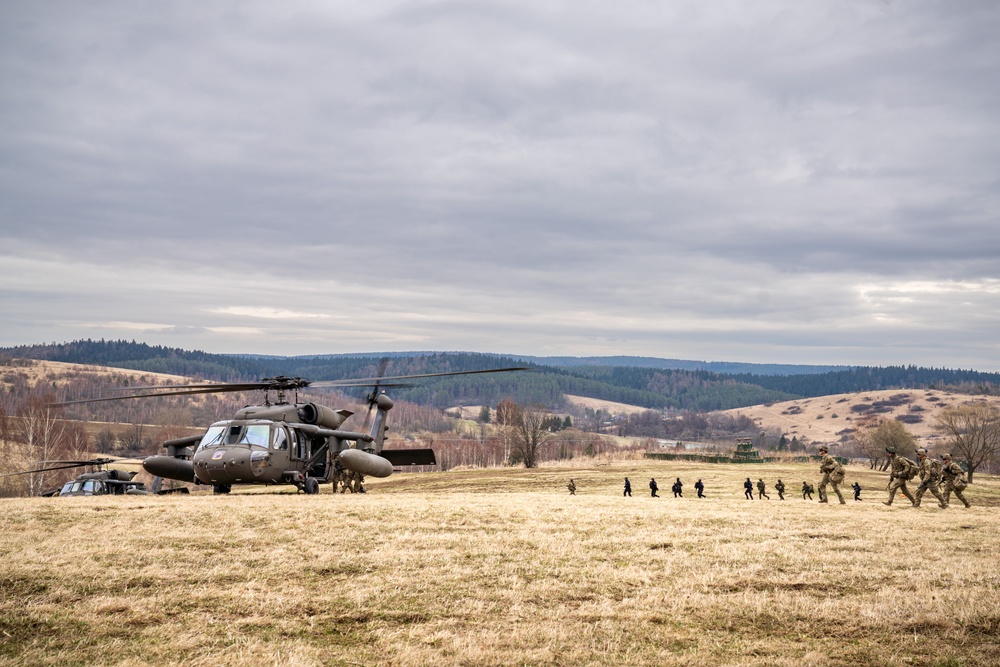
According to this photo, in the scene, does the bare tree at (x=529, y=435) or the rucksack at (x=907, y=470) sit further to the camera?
the bare tree at (x=529, y=435)

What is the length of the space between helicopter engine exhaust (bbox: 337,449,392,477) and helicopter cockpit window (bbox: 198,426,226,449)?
4074 millimetres

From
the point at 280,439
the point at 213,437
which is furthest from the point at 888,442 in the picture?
the point at 213,437

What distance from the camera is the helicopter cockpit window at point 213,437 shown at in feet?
83.7

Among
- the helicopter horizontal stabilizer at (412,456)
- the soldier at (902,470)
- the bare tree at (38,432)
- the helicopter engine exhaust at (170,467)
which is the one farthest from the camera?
the bare tree at (38,432)

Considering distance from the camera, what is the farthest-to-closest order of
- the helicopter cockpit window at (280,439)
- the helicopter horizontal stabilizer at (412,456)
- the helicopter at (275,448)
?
the helicopter horizontal stabilizer at (412,456)
the helicopter cockpit window at (280,439)
the helicopter at (275,448)

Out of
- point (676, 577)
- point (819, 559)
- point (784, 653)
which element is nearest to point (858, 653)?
point (784, 653)

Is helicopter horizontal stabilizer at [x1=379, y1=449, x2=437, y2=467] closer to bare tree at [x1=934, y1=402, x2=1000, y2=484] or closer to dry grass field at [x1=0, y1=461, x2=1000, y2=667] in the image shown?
dry grass field at [x1=0, y1=461, x2=1000, y2=667]

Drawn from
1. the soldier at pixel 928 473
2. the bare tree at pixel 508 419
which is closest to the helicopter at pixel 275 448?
the soldier at pixel 928 473

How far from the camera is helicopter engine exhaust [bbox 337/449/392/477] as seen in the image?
88.4 ft

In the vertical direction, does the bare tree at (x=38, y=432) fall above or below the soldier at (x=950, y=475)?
below

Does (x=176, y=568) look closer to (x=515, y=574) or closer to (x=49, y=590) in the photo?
(x=49, y=590)

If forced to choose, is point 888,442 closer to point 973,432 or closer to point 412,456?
point 973,432

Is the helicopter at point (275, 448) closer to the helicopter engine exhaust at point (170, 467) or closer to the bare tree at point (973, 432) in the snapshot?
the helicopter engine exhaust at point (170, 467)

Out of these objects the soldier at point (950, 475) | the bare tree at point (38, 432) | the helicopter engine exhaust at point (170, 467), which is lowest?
the bare tree at point (38, 432)
